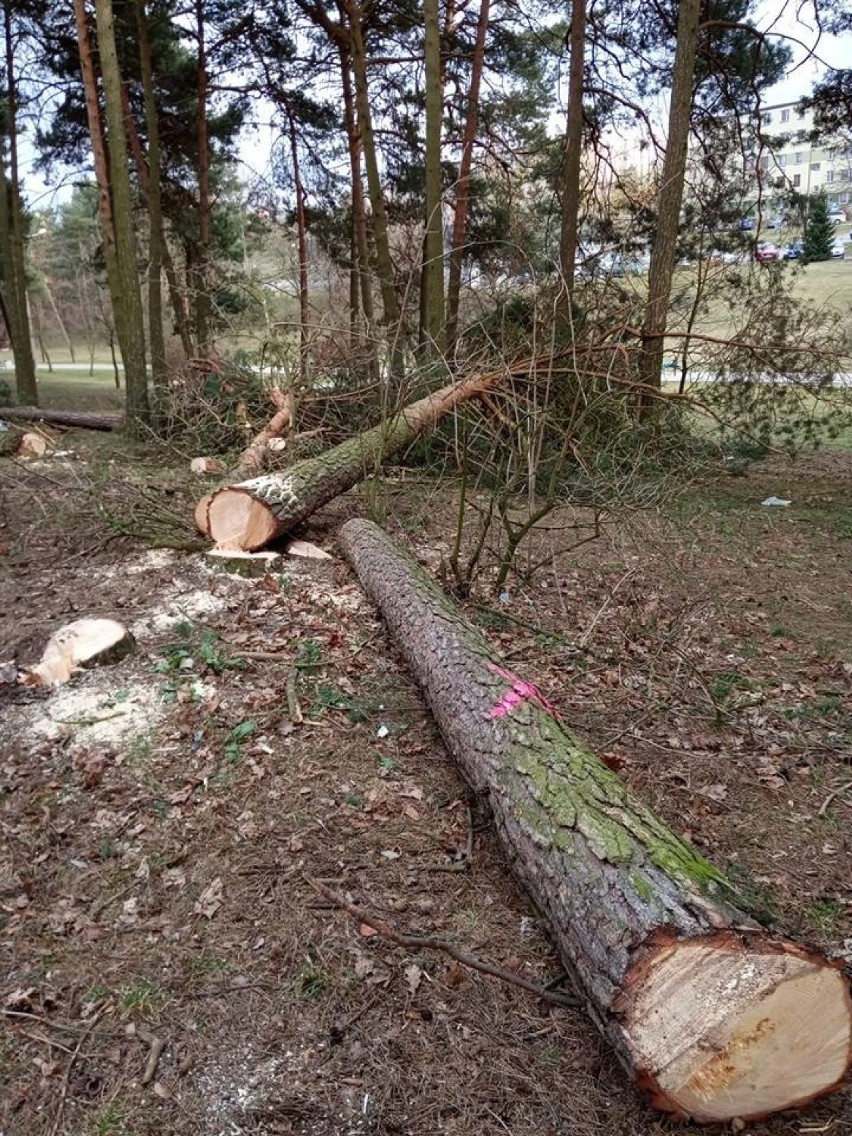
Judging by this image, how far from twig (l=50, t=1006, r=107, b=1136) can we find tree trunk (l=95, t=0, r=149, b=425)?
7.64m

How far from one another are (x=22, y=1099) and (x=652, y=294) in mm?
8592

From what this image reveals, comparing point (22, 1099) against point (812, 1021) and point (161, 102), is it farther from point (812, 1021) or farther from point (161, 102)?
point (161, 102)

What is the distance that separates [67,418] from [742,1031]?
40.5ft

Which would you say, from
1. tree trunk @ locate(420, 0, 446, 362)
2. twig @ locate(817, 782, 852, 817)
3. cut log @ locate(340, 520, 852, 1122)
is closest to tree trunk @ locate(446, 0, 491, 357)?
tree trunk @ locate(420, 0, 446, 362)

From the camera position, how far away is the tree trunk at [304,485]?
5.59m

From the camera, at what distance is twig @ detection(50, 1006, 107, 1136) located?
6.09 feet

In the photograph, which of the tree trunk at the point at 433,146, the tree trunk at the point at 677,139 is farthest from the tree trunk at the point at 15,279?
the tree trunk at the point at 677,139

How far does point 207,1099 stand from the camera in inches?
75.2

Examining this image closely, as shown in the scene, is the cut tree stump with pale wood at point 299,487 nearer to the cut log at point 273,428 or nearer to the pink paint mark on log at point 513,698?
the cut log at point 273,428

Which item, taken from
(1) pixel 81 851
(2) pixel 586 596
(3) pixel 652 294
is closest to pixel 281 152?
(3) pixel 652 294

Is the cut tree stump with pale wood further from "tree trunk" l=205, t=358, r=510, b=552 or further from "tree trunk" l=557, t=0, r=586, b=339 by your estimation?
"tree trunk" l=557, t=0, r=586, b=339

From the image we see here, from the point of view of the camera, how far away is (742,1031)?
174cm

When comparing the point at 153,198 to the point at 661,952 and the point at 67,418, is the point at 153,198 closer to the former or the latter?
the point at 67,418

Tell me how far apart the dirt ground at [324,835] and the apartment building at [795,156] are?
772 cm
